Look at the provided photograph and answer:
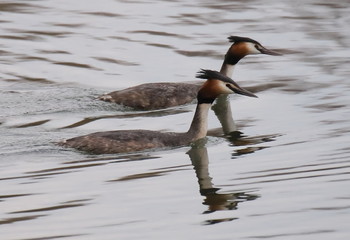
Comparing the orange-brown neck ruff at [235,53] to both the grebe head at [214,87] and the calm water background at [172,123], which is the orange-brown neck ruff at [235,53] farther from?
the grebe head at [214,87]

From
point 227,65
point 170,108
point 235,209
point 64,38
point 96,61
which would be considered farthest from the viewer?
point 64,38

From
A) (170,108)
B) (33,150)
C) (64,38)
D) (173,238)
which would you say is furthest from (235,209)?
(64,38)

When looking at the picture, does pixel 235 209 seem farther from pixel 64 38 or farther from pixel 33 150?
pixel 64 38

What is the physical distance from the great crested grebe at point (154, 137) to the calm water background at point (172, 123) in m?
0.18

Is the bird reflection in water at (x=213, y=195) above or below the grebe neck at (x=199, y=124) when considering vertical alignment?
below

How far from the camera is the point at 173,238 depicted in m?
8.99

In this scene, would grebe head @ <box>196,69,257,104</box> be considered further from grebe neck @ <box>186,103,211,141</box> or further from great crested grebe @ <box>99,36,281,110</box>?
great crested grebe @ <box>99,36,281,110</box>

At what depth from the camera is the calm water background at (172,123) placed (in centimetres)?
963

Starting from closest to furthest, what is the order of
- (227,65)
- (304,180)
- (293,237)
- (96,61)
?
(293,237) < (304,180) < (227,65) < (96,61)

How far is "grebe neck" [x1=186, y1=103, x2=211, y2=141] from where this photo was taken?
13422mm

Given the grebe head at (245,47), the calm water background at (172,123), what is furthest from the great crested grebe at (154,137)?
the grebe head at (245,47)

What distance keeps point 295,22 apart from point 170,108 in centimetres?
612

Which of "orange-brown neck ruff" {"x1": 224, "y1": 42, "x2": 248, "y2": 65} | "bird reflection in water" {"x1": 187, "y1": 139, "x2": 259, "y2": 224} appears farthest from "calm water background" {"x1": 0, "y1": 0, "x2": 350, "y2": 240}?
"orange-brown neck ruff" {"x1": 224, "y1": 42, "x2": 248, "y2": 65}

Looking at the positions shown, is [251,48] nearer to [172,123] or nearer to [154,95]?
[154,95]
